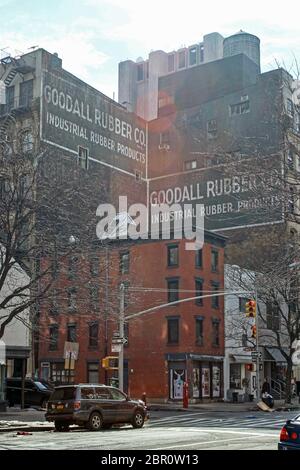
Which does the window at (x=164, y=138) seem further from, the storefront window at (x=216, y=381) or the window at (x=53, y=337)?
the storefront window at (x=216, y=381)

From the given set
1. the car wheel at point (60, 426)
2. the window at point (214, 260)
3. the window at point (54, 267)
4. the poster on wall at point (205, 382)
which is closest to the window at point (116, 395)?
the car wheel at point (60, 426)

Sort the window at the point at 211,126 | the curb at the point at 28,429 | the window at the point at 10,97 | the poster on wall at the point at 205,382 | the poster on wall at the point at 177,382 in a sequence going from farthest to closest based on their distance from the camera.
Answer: the window at the point at 211,126, the window at the point at 10,97, the poster on wall at the point at 205,382, the poster on wall at the point at 177,382, the curb at the point at 28,429

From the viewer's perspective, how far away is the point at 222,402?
52875 mm

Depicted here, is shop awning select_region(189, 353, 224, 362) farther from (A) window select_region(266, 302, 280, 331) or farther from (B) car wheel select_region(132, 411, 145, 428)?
(B) car wheel select_region(132, 411, 145, 428)

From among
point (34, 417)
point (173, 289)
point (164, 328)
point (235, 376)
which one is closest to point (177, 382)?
point (164, 328)

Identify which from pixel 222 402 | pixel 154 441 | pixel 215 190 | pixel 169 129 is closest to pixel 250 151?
pixel 154 441

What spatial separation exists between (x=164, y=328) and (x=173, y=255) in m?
5.64

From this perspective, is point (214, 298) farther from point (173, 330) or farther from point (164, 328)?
point (164, 328)

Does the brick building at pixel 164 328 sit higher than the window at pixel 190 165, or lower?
lower

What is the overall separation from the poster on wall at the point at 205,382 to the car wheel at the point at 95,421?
90.5 feet

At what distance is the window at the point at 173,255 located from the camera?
5231 cm

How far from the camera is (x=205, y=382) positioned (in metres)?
52.5

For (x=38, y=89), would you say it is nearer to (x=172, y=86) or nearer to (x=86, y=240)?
(x=172, y=86)
